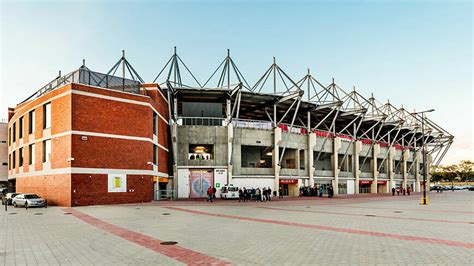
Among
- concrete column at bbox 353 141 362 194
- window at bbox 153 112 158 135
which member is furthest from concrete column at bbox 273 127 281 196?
concrete column at bbox 353 141 362 194

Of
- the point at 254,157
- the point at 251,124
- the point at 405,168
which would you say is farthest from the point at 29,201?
the point at 405,168

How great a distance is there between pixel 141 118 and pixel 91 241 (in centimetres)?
2388

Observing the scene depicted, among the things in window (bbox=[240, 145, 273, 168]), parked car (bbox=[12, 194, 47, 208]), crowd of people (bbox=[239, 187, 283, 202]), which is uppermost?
window (bbox=[240, 145, 273, 168])

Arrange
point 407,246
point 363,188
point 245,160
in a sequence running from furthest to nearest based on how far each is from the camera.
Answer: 1. point 363,188
2. point 245,160
3. point 407,246

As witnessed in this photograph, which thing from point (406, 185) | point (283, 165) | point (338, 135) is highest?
point (338, 135)

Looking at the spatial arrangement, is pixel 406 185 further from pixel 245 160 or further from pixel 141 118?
pixel 141 118

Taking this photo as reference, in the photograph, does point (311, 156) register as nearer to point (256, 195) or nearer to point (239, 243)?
point (256, 195)

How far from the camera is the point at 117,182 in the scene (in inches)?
1297

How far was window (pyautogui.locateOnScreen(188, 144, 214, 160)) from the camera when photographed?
4715 cm

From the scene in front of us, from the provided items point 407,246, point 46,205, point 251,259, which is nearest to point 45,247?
point 251,259

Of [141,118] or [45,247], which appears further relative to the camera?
[141,118]

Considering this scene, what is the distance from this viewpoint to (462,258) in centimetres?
959

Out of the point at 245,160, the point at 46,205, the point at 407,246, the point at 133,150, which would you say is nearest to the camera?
the point at 407,246

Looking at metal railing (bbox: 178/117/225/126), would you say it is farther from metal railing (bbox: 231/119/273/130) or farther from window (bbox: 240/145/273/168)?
window (bbox: 240/145/273/168)
